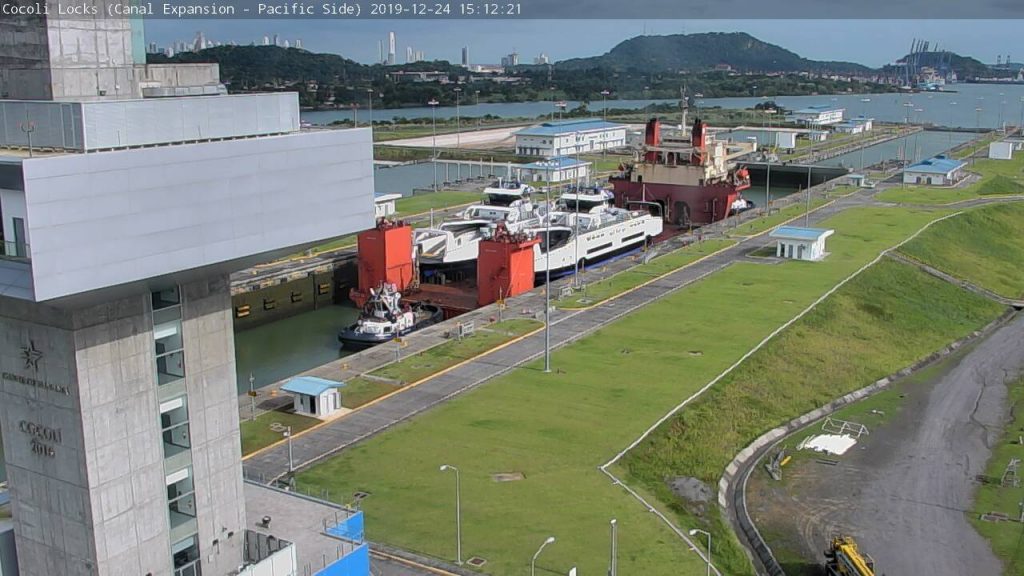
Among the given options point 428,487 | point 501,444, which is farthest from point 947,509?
point 428,487

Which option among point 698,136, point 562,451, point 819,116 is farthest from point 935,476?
point 819,116

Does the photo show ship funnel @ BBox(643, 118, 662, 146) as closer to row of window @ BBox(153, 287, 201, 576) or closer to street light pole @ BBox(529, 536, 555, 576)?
street light pole @ BBox(529, 536, 555, 576)

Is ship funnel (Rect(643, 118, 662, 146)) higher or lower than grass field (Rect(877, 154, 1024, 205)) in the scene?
higher

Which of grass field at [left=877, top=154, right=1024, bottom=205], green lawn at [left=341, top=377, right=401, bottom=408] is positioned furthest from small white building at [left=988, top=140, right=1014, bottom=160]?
green lawn at [left=341, top=377, right=401, bottom=408]

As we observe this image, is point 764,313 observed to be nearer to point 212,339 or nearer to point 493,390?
point 493,390

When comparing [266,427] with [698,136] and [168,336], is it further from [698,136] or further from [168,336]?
[698,136]

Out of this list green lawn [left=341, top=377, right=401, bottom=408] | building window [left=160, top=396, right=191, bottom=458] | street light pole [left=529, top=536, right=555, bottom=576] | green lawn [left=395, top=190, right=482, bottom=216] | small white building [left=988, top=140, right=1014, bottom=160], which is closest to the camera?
building window [left=160, top=396, right=191, bottom=458]
